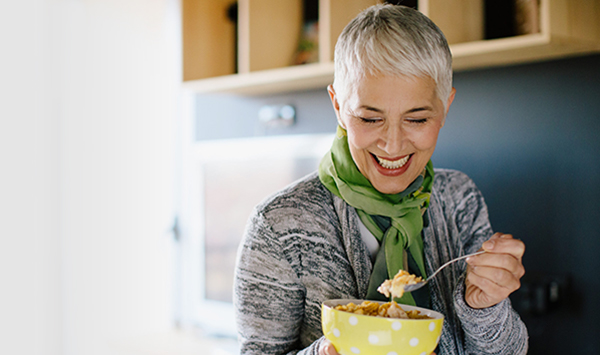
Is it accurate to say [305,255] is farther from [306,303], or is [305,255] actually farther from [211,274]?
[211,274]

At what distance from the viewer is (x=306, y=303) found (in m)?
1.05

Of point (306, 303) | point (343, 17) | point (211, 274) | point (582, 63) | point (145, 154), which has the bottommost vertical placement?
point (211, 274)

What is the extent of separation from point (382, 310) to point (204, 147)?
1719 millimetres

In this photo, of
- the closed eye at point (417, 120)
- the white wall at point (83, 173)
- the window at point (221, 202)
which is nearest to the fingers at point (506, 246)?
the closed eye at point (417, 120)

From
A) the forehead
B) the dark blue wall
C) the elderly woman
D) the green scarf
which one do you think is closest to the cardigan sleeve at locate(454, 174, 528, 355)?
the elderly woman

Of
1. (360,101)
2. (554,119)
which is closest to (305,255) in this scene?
(360,101)

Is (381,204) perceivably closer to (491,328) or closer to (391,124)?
(391,124)

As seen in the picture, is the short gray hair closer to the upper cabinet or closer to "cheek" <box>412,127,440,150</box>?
"cheek" <box>412,127,440,150</box>

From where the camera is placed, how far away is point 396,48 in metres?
0.88

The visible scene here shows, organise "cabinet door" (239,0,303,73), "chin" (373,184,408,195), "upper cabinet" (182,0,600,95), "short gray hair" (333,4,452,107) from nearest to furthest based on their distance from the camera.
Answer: "short gray hair" (333,4,452,107)
"chin" (373,184,408,195)
"upper cabinet" (182,0,600,95)
"cabinet door" (239,0,303,73)

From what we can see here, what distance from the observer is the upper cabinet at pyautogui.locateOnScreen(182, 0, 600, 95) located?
4.53ft

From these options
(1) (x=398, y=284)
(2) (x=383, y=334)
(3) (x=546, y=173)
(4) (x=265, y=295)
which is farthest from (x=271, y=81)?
(2) (x=383, y=334)

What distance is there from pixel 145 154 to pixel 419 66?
7.21 ft

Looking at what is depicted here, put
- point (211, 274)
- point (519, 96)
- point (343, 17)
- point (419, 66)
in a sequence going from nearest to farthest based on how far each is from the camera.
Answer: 1. point (419, 66)
2. point (519, 96)
3. point (343, 17)
4. point (211, 274)
